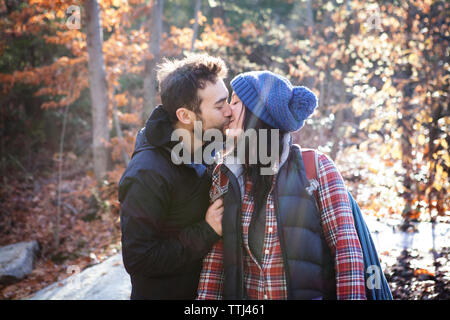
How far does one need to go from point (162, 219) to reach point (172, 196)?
0.17 metres

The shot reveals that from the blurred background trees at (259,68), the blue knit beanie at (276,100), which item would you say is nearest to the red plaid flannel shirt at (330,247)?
the blue knit beanie at (276,100)

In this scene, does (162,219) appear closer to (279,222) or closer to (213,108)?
(279,222)

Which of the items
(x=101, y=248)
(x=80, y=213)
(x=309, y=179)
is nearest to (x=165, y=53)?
(x=80, y=213)

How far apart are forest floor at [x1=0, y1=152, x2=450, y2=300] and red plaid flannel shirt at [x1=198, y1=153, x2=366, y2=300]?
6.78 ft

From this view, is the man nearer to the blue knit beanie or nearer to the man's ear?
the man's ear

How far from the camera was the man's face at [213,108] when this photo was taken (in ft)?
8.02

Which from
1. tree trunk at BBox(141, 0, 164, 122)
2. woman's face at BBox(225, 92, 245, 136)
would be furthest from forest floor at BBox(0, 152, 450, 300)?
woman's face at BBox(225, 92, 245, 136)

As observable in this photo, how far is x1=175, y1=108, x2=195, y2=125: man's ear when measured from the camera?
2426 millimetres

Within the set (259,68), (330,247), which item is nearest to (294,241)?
(330,247)

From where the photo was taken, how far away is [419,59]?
481cm

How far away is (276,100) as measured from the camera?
6.81 ft

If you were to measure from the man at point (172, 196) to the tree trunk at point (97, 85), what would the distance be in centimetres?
724

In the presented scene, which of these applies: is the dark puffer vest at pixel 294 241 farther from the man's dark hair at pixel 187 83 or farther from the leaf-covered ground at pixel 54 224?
the leaf-covered ground at pixel 54 224

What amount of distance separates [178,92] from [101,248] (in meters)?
5.99
